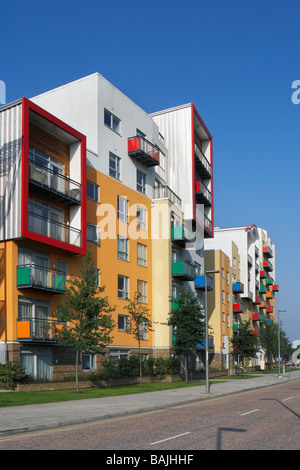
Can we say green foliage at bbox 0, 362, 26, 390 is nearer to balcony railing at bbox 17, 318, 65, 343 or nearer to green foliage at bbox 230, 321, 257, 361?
balcony railing at bbox 17, 318, 65, 343

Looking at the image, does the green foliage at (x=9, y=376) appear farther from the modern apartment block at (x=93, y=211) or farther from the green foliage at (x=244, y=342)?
the green foliage at (x=244, y=342)

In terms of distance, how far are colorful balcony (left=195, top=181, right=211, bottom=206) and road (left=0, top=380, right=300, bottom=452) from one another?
32089 mm

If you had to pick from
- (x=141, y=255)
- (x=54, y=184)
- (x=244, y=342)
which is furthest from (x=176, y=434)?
(x=244, y=342)

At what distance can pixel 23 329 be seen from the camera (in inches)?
999

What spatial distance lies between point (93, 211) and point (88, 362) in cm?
961

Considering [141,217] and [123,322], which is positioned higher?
[141,217]

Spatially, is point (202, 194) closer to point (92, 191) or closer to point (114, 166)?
point (114, 166)

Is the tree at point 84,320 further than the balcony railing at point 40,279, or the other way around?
the balcony railing at point 40,279

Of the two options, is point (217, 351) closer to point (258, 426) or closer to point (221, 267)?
point (221, 267)

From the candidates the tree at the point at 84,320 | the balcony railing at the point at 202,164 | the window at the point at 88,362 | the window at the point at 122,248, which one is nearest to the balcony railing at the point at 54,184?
the tree at the point at 84,320

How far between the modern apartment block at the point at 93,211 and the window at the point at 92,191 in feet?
0.23

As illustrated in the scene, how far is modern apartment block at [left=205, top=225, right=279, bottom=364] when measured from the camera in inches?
2359

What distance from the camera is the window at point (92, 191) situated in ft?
111

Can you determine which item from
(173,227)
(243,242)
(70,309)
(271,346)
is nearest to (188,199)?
(173,227)
